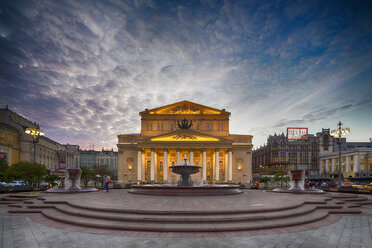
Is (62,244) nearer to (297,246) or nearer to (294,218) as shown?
(297,246)

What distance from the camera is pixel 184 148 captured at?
173 ft

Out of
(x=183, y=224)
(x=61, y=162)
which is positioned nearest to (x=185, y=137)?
(x=183, y=224)

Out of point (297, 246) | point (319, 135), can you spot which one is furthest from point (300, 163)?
point (297, 246)

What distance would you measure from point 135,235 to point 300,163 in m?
118

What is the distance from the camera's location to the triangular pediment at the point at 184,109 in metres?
60.4

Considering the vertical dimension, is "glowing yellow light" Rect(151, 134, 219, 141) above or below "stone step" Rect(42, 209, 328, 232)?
above

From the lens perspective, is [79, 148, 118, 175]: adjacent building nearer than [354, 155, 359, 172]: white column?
No

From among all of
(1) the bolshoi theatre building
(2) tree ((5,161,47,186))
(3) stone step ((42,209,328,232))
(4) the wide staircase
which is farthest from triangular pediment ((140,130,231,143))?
(3) stone step ((42,209,328,232))

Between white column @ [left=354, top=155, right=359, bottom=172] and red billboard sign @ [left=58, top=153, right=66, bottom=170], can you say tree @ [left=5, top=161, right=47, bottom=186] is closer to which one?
red billboard sign @ [left=58, top=153, right=66, bottom=170]

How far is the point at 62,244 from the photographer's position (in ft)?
23.3

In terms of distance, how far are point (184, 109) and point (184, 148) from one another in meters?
12.5

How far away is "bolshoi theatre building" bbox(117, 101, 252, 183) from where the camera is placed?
172 feet

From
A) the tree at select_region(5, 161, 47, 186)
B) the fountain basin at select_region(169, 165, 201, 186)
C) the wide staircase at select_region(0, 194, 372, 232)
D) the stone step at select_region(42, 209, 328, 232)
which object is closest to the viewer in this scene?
the stone step at select_region(42, 209, 328, 232)

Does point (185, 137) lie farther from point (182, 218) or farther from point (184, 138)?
point (182, 218)
